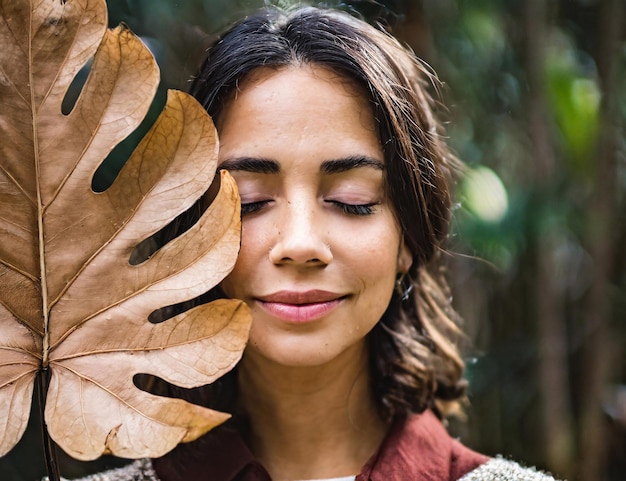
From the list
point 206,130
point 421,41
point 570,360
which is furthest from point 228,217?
point 570,360

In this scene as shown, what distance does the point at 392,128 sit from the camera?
99 cm

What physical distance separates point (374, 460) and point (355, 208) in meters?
0.34

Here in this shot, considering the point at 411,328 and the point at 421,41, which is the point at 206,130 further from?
the point at 421,41

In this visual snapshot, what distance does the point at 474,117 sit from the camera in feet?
6.22

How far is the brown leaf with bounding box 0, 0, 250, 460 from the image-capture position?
0.71m

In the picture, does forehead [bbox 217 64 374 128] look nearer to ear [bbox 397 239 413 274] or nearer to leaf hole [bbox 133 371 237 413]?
ear [bbox 397 239 413 274]

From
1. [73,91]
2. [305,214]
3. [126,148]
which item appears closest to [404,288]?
[305,214]

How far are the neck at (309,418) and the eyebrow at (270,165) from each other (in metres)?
0.26

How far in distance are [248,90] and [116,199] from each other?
269mm

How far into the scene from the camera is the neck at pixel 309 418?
1.04 m

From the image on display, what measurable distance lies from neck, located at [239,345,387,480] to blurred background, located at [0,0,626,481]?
2.29 feet

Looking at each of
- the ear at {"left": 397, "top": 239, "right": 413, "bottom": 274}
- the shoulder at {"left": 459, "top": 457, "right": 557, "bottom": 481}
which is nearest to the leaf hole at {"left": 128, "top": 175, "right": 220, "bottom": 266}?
the ear at {"left": 397, "top": 239, "right": 413, "bottom": 274}

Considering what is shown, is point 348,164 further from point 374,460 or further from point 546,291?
point 546,291

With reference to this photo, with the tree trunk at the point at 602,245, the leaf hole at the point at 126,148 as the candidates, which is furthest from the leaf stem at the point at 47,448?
the tree trunk at the point at 602,245
